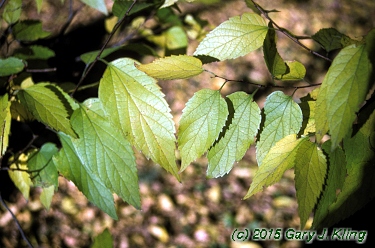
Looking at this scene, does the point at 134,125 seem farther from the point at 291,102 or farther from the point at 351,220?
the point at 351,220

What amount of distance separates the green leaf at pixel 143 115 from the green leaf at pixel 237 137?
0.10 m

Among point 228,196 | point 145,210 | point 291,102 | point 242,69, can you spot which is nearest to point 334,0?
point 242,69

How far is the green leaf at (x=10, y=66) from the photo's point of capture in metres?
0.90

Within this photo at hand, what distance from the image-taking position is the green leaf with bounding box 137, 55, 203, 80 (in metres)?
0.70

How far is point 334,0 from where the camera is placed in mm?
3596

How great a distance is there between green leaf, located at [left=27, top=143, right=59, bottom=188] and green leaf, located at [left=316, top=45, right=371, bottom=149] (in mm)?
835

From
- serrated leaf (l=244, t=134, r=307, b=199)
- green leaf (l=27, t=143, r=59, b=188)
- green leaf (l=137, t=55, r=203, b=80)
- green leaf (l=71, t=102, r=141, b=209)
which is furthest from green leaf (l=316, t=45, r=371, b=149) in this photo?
green leaf (l=27, t=143, r=59, b=188)

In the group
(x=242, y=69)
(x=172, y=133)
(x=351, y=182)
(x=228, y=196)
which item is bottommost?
(x=228, y=196)

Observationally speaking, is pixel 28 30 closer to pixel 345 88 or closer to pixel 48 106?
pixel 48 106

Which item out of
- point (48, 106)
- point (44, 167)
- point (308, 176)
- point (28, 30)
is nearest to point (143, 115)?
point (48, 106)

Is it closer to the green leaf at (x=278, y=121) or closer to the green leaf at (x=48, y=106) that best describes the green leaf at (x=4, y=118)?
the green leaf at (x=48, y=106)

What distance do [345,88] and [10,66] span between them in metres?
0.84

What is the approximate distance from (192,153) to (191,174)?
1.78m

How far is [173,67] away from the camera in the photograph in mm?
711
